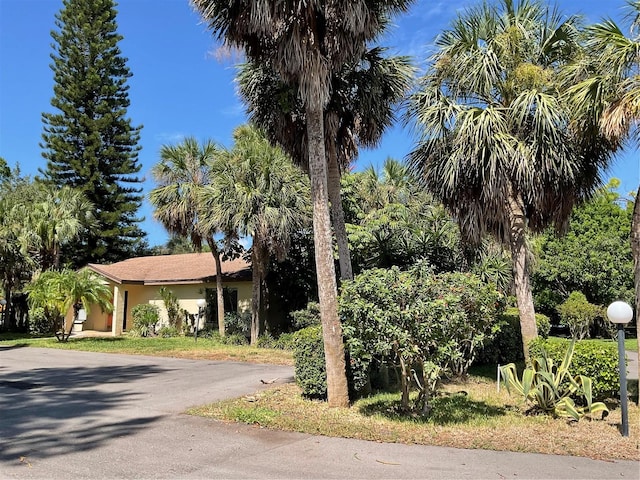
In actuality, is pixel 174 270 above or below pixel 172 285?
above

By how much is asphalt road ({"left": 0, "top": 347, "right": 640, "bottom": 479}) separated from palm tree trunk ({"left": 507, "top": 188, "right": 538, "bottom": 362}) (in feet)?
15.8

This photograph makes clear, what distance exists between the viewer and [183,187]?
19.7 meters

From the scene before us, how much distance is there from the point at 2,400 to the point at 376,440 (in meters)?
6.93

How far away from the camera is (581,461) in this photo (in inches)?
215

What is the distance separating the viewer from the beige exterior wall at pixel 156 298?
22672mm

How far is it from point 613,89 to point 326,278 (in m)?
5.34

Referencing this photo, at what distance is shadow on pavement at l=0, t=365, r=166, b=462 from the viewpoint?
6.26 metres

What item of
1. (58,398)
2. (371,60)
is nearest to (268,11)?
(371,60)

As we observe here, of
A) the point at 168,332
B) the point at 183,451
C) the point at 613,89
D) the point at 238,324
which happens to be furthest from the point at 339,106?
the point at 168,332

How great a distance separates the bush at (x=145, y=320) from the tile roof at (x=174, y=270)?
5.08ft

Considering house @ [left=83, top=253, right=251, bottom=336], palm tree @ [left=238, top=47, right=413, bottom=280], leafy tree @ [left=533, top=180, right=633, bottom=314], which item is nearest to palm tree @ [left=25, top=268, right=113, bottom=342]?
house @ [left=83, top=253, right=251, bottom=336]

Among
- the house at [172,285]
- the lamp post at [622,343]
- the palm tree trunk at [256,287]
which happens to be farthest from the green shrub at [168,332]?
the lamp post at [622,343]

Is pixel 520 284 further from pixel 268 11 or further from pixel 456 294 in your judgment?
pixel 268 11

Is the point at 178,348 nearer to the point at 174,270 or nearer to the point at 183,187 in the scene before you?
the point at 183,187
